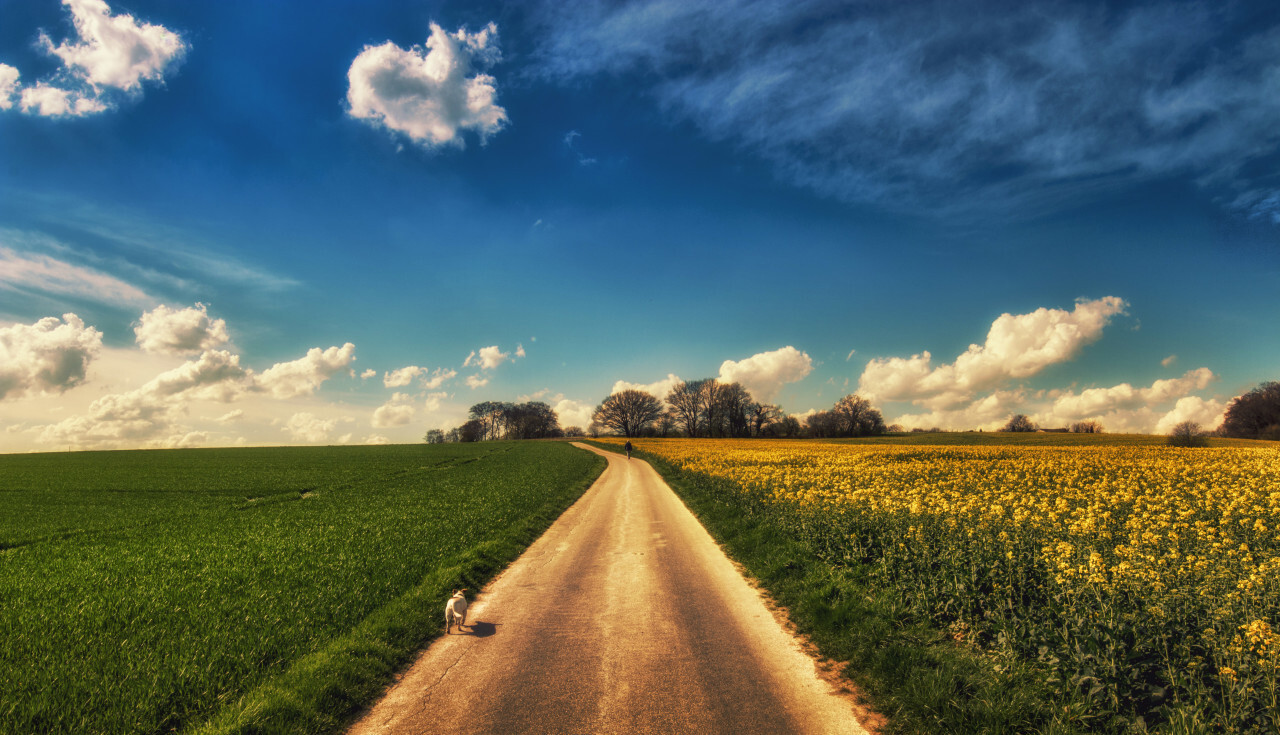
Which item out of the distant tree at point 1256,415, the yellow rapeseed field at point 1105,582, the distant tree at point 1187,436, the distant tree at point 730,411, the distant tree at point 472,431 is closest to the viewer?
the yellow rapeseed field at point 1105,582

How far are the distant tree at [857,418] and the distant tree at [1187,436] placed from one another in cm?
4235

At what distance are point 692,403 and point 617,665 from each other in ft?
321

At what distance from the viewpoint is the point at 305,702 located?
5.26 meters

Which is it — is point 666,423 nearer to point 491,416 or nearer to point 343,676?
point 491,416

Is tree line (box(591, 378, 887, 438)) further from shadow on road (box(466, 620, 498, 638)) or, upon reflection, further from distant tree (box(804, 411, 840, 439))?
shadow on road (box(466, 620, 498, 638))

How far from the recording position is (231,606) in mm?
8094

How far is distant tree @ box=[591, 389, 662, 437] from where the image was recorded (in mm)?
108812

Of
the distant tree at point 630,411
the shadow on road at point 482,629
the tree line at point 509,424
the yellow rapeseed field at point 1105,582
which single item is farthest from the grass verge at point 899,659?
the tree line at point 509,424

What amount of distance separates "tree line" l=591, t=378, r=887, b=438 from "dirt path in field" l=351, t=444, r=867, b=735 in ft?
293

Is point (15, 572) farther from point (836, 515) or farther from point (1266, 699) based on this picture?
point (1266, 699)

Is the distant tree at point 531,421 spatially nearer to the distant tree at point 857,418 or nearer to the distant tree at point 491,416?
the distant tree at point 491,416

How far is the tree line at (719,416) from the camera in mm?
98500

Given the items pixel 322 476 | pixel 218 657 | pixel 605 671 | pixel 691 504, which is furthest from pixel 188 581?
pixel 322 476

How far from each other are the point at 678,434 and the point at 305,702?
339 feet
